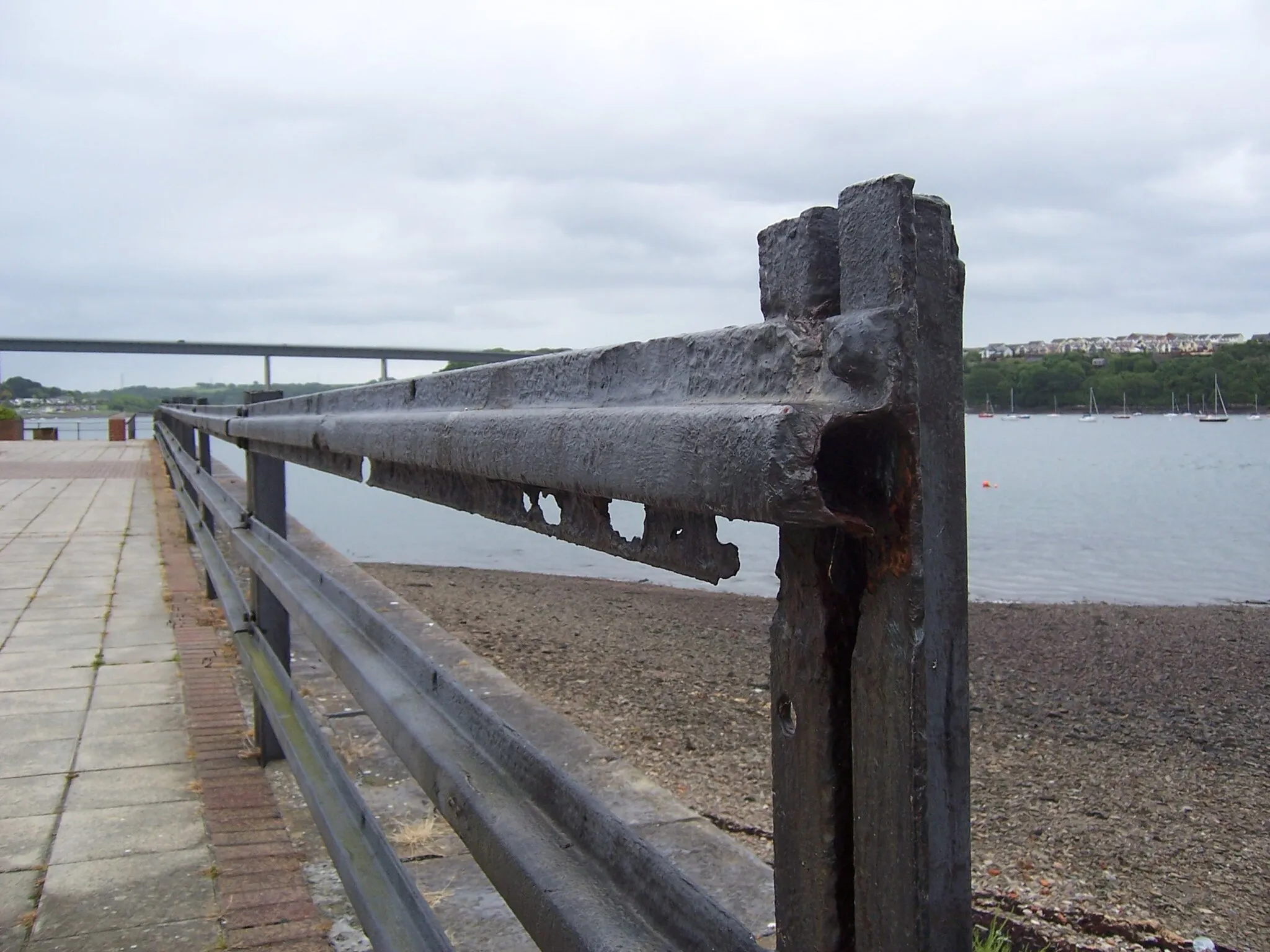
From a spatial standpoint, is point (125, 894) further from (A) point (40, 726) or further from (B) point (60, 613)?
(B) point (60, 613)

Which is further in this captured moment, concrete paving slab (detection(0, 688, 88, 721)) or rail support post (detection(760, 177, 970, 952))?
concrete paving slab (detection(0, 688, 88, 721))

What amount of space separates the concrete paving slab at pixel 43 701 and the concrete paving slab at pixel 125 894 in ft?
5.71

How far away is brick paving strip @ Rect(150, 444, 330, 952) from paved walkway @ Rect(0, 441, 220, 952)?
0.17 ft

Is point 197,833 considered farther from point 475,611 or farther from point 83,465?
point 83,465

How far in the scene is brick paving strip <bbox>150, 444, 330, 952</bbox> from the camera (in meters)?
2.69

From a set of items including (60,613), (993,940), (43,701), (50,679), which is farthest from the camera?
(60,613)

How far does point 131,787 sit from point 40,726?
0.92 metres

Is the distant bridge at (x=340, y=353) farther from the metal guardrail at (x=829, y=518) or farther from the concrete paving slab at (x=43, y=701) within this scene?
the concrete paving slab at (x=43, y=701)

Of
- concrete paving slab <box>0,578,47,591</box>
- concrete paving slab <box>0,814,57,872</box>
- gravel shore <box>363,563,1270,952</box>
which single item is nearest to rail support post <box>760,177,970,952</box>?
concrete paving slab <box>0,814,57,872</box>

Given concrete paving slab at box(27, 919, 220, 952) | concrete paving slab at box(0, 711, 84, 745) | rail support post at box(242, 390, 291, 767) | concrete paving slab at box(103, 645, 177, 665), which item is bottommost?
concrete paving slab at box(27, 919, 220, 952)

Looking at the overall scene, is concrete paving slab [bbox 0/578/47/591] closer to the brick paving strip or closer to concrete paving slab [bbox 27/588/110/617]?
concrete paving slab [bbox 27/588/110/617]

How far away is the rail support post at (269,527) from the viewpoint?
140 inches

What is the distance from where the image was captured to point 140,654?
562 cm

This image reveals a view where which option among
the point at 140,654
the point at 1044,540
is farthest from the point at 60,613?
the point at 1044,540
